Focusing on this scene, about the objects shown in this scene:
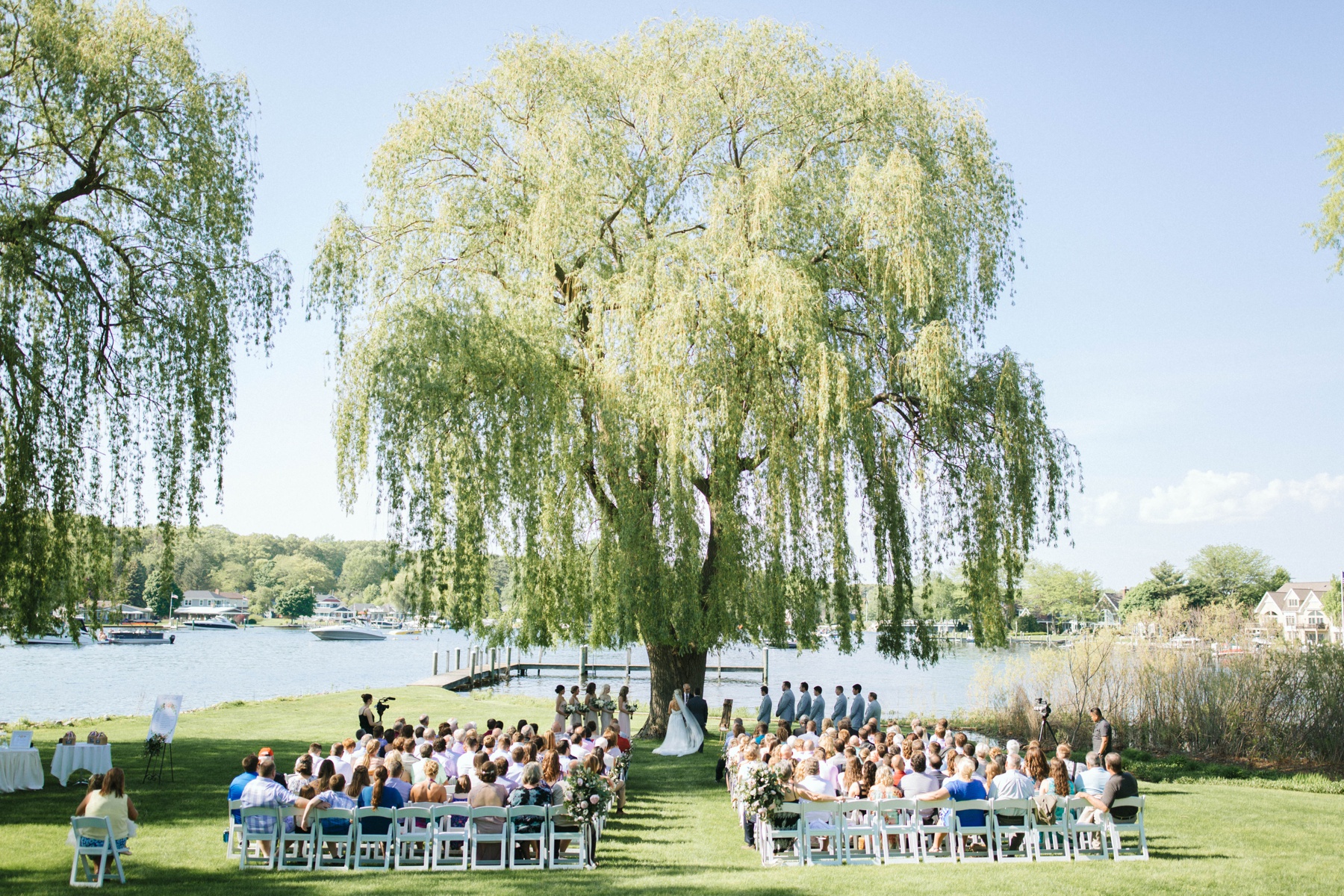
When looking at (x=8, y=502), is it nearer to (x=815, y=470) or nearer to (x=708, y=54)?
(x=815, y=470)

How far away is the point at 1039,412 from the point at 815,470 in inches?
165

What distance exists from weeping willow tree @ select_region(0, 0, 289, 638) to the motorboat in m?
109

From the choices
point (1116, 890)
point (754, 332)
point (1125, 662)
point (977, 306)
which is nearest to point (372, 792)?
point (1116, 890)

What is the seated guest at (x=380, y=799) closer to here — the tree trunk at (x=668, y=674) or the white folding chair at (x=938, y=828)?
the white folding chair at (x=938, y=828)

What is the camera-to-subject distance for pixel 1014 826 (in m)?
10.4

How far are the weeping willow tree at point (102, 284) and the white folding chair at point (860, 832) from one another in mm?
8758

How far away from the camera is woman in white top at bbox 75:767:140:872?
877 centimetres

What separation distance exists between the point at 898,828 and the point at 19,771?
10.9 m

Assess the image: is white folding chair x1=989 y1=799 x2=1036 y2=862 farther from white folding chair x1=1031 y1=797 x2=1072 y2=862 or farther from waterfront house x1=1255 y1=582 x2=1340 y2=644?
waterfront house x1=1255 y1=582 x2=1340 y2=644

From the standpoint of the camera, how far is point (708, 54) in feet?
60.4

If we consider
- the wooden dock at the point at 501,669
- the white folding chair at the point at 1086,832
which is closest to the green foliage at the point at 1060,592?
the wooden dock at the point at 501,669

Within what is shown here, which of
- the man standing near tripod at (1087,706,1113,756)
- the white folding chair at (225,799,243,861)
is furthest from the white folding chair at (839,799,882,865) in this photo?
the white folding chair at (225,799,243,861)

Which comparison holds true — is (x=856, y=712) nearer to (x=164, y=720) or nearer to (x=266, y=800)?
(x=164, y=720)

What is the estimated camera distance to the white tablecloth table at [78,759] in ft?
43.5
